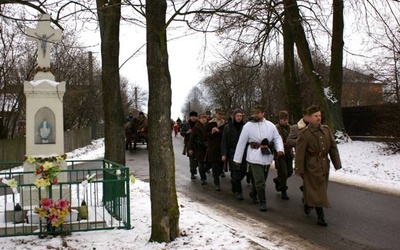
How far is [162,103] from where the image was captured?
5730 mm

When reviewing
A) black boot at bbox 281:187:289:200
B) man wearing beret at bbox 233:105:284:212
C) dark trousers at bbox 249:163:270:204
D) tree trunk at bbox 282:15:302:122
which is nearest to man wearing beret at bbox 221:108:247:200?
black boot at bbox 281:187:289:200

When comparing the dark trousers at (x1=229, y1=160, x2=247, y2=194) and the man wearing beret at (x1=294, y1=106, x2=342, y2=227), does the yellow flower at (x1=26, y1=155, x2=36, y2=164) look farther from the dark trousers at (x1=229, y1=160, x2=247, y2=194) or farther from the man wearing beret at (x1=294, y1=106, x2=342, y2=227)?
the man wearing beret at (x1=294, y1=106, x2=342, y2=227)

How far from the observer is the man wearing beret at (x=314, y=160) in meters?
7.01

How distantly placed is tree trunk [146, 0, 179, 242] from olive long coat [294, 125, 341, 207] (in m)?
2.42

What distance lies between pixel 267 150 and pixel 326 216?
155cm

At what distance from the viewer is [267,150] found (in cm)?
814

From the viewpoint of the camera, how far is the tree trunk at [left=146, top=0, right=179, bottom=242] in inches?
225

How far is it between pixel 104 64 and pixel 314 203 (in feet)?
16.3

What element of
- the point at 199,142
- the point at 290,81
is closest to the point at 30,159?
the point at 199,142

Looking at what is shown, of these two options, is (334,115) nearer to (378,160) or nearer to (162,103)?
(378,160)

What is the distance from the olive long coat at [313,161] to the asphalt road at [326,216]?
0.55 m

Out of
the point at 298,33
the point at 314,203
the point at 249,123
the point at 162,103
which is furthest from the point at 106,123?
the point at 298,33

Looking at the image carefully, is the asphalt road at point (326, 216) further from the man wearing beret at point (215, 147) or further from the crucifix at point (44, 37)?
the crucifix at point (44, 37)

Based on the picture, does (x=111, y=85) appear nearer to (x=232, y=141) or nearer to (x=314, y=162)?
(x=232, y=141)
